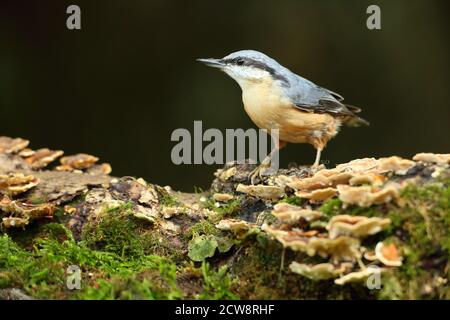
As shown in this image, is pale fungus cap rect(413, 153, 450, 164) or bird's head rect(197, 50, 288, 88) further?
bird's head rect(197, 50, 288, 88)

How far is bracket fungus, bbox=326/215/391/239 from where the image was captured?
2467mm

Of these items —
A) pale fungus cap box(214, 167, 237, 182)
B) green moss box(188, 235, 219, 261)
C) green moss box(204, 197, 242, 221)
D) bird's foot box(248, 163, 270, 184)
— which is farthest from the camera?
pale fungus cap box(214, 167, 237, 182)

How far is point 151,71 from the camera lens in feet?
23.3

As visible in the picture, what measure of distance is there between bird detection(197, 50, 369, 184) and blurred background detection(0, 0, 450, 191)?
2397 mm

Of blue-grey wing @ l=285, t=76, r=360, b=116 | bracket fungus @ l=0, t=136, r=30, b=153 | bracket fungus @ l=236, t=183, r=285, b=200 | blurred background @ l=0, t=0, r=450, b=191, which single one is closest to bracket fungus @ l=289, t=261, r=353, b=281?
bracket fungus @ l=236, t=183, r=285, b=200

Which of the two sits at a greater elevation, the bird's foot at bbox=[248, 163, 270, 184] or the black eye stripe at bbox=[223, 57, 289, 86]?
the black eye stripe at bbox=[223, 57, 289, 86]

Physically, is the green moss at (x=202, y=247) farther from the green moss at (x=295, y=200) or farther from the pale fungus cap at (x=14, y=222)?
the pale fungus cap at (x=14, y=222)

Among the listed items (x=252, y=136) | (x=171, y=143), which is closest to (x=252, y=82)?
(x=252, y=136)

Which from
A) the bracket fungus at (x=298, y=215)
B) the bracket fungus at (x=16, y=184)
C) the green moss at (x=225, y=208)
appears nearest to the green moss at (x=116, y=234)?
the green moss at (x=225, y=208)

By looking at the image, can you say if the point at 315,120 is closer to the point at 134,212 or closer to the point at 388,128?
the point at 134,212

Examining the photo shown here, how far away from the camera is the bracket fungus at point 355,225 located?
247 centimetres

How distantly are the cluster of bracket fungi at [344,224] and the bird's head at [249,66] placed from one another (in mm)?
1602

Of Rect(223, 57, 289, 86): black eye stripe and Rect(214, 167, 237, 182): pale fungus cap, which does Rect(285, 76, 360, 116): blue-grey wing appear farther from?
Rect(214, 167, 237, 182): pale fungus cap

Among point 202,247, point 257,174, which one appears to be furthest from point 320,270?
point 257,174
